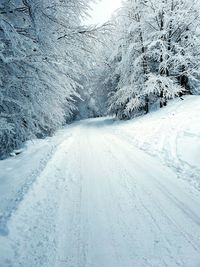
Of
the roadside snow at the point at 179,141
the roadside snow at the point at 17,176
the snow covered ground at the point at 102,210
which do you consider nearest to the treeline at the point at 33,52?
the roadside snow at the point at 17,176

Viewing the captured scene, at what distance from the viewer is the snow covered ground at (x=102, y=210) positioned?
→ 3492 mm

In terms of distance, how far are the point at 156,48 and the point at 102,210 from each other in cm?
1585

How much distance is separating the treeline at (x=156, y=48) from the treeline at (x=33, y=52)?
8.18 metres

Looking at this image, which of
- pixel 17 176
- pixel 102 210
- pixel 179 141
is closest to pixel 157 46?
pixel 179 141

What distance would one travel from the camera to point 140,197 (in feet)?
17.3

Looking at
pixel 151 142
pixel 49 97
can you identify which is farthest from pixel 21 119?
pixel 151 142

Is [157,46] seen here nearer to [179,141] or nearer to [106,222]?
[179,141]

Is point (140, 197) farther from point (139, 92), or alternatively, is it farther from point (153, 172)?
point (139, 92)

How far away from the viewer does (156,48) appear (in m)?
18.1

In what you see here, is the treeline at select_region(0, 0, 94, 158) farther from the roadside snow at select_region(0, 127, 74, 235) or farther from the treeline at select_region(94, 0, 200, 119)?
the treeline at select_region(94, 0, 200, 119)

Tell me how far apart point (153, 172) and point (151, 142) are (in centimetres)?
388

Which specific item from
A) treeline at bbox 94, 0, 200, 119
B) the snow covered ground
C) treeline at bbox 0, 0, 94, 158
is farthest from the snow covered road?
treeline at bbox 94, 0, 200, 119

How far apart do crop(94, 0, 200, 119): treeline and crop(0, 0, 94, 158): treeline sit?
8175mm

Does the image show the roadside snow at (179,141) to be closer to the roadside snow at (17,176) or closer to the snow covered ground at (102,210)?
the snow covered ground at (102,210)
